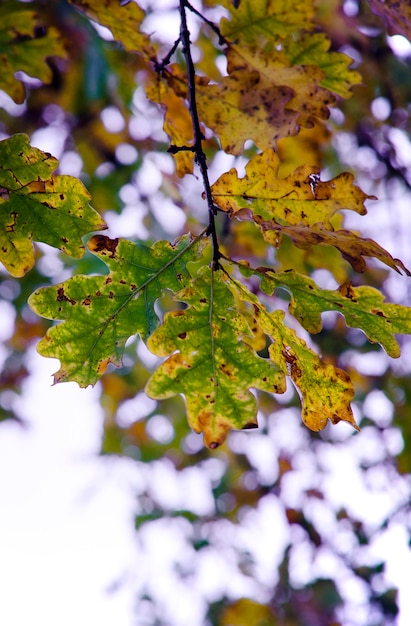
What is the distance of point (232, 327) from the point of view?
94cm

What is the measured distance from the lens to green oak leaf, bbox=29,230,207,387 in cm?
91

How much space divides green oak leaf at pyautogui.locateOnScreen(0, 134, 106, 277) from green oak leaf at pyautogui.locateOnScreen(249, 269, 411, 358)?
0.33 m

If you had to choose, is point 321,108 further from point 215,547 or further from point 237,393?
point 215,547

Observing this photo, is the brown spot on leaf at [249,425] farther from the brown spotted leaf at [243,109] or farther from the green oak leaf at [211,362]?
the brown spotted leaf at [243,109]

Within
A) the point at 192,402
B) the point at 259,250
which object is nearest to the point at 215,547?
the point at 259,250

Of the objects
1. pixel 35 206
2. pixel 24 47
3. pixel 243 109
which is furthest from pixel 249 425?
pixel 24 47

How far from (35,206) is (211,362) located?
394 mm

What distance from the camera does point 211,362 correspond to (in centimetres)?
94

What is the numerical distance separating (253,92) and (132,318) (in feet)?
1.94

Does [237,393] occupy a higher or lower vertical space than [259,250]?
higher

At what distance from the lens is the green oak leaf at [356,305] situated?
0.92 meters

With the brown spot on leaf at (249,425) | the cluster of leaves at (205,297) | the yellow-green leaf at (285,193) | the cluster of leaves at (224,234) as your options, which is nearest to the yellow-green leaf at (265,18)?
the cluster of leaves at (224,234)

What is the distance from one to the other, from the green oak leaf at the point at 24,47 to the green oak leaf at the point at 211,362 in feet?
2.51

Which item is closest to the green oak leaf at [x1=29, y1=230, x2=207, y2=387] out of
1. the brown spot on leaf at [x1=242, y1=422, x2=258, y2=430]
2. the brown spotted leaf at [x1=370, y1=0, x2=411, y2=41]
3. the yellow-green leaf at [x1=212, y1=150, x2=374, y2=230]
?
the yellow-green leaf at [x1=212, y1=150, x2=374, y2=230]
